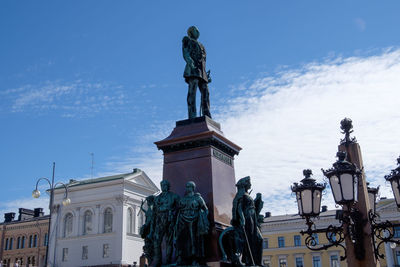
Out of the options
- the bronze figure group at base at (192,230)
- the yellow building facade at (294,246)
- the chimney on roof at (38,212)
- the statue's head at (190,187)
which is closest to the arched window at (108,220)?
the chimney on roof at (38,212)

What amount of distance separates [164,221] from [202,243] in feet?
2.49

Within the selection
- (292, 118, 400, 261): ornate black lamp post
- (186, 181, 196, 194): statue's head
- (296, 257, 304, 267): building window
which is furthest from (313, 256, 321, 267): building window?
(186, 181, 196, 194): statue's head

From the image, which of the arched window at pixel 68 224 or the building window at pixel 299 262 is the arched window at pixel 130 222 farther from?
the building window at pixel 299 262

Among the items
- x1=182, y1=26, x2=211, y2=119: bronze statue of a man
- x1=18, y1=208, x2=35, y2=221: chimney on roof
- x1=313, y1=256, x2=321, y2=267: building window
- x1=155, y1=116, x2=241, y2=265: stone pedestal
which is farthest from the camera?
x1=18, y1=208, x2=35, y2=221: chimney on roof

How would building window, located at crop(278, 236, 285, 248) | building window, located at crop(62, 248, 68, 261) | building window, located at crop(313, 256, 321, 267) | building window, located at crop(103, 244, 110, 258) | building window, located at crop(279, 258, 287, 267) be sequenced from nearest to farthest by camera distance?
building window, located at crop(103, 244, 110, 258), building window, located at crop(62, 248, 68, 261), building window, located at crop(313, 256, 321, 267), building window, located at crop(279, 258, 287, 267), building window, located at crop(278, 236, 285, 248)

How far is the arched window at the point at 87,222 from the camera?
2176 inches

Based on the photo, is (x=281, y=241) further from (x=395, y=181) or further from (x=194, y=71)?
(x=395, y=181)

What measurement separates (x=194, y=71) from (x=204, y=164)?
88.7 inches

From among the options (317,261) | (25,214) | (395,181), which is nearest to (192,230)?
(395,181)

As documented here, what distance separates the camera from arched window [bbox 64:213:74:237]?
56469mm

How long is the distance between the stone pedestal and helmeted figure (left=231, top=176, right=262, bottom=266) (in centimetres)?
42

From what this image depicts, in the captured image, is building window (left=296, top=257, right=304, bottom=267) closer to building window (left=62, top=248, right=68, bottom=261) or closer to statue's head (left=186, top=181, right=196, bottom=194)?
building window (left=62, top=248, right=68, bottom=261)

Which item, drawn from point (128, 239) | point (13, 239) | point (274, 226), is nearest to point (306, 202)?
point (128, 239)

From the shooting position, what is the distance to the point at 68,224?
2253 inches
